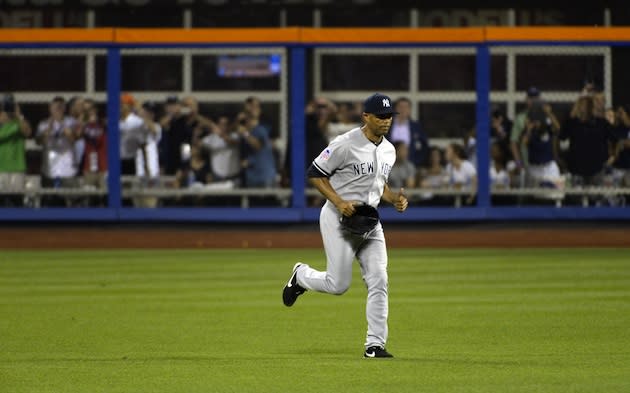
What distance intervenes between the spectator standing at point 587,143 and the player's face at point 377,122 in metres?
10.6

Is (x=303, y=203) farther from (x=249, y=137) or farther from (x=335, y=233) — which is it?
(x=335, y=233)

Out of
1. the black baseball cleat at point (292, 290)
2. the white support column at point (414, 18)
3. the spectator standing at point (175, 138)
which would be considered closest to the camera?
the black baseball cleat at point (292, 290)

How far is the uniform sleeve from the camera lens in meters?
8.48

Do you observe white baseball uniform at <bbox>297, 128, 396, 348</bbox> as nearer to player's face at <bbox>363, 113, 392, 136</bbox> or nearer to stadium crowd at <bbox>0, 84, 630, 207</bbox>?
player's face at <bbox>363, 113, 392, 136</bbox>

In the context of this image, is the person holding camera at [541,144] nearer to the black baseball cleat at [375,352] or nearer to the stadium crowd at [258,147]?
the stadium crowd at [258,147]

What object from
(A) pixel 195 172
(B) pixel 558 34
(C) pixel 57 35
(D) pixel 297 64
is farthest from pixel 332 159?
(C) pixel 57 35

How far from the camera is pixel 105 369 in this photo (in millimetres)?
7945

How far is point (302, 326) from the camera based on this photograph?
1021 cm

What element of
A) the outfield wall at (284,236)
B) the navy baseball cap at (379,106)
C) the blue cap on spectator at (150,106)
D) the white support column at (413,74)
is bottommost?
the outfield wall at (284,236)

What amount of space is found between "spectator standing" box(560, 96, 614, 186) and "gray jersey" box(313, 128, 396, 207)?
1048cm

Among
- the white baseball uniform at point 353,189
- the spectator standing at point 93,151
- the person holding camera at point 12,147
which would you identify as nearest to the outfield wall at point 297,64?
the spectator standing at point 93,151

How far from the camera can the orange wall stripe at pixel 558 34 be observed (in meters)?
18.9

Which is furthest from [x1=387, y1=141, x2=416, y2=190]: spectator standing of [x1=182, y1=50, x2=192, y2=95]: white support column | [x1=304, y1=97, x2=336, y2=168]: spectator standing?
[x1=182, y1=50, x2=192, y2=95]: white support column

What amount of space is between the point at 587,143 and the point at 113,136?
255 inches
